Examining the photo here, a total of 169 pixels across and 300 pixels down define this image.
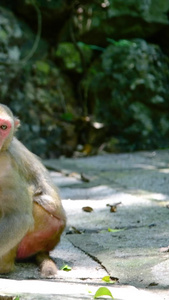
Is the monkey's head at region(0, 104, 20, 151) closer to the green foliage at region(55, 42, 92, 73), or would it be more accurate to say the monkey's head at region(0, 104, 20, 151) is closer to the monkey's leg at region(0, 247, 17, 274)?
the monkey's leg at region(0, 247, 17, 274)

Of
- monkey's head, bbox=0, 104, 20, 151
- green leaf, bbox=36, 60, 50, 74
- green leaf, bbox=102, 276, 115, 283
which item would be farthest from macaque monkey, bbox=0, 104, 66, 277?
green leaf, bbox=36, 60, 50, 74

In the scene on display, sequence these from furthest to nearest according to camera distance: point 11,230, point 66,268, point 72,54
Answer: point 72,54, point 66,268, point 11,230

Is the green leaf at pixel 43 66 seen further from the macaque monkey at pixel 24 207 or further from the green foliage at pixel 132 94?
the macaque monkey at pixel 24 207

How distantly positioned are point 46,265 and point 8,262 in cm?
19

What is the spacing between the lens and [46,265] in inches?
115

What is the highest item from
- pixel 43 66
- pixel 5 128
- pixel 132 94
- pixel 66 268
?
pixel 5 128

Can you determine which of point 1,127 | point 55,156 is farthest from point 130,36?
point 1,127

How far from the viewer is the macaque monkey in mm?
2873

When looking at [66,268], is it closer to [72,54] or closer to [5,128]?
[5,128]

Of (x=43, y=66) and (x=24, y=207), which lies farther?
(x=43, y=66)

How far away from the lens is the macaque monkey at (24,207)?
113 inches

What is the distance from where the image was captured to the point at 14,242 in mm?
2877

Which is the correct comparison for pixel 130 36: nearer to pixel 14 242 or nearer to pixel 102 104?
pixel 102 104

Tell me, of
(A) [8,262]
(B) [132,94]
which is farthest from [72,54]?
(A) [8,262]
